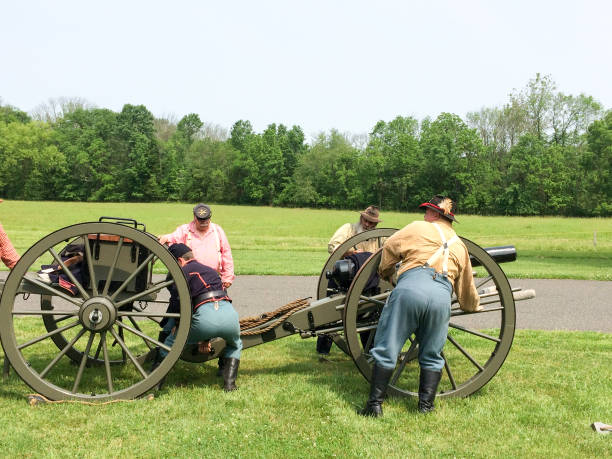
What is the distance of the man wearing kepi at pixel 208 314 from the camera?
A: 4602 millimetres

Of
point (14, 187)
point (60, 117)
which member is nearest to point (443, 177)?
point (14, 187)

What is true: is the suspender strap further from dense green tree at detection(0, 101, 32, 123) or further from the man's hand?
dense green tree at detection(0, 101, 32, 123)

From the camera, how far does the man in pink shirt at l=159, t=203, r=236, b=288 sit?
5730 millimetres

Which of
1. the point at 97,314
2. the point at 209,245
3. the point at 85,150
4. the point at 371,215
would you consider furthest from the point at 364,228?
the point at 85,150

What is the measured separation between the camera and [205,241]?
5.82m

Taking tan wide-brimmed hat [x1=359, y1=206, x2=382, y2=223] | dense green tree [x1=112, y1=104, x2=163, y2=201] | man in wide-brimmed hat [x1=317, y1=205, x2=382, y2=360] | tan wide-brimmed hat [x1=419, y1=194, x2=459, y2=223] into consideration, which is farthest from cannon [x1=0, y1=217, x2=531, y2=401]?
dense green tree [x1=112, y1=104, x2=163, y2=201]

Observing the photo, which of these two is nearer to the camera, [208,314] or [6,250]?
[208,314]

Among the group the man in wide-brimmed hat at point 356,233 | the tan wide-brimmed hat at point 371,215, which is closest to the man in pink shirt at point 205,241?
the man in wide-brimmed hat at point 356,233

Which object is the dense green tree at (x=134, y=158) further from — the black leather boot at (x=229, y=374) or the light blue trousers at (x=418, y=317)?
the light blue trousers at (x=418, y=317)

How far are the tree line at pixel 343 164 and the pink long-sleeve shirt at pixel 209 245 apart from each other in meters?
65.6

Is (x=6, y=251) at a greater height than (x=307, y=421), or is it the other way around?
(x=6, y=251)

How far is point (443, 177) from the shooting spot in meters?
78.9

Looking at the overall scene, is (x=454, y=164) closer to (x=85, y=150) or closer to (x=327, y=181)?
(x=327, y=181)

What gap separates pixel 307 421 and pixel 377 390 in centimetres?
62
